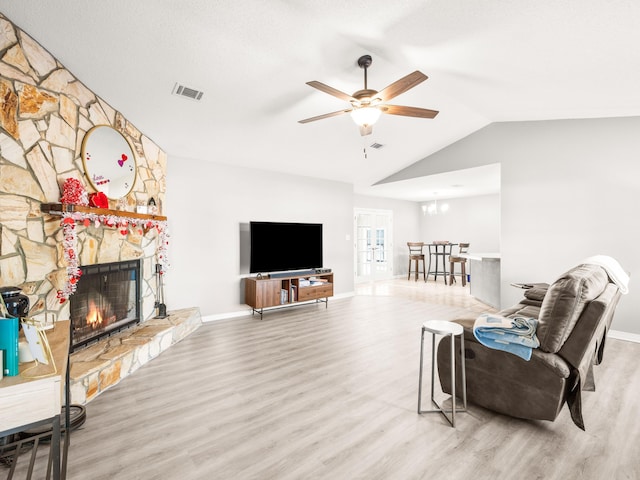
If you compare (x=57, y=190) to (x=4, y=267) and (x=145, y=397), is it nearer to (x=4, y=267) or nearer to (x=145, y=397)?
(x=4, y=267)

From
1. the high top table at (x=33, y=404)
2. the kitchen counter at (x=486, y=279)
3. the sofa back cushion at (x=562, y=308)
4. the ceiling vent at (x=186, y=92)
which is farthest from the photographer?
the kitchen counter at (x=486, y=279)

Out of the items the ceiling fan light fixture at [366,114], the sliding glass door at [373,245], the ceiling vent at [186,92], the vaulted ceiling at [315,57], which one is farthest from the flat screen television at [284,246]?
the sliding glass door at [373,245]

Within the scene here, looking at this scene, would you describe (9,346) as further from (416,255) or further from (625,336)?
(416,255)

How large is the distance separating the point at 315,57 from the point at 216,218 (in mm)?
2805

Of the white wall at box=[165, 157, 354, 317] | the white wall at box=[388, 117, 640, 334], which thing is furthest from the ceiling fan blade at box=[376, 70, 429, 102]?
the white wall at box=[388, 117, 640, 334]

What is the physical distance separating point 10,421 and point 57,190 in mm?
1971

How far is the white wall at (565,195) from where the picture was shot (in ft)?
12.8

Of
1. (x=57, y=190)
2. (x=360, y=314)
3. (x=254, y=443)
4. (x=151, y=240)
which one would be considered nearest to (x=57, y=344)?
(x=254, y=443)

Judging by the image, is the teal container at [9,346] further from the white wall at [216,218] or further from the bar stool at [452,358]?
the white wall at [216,218]

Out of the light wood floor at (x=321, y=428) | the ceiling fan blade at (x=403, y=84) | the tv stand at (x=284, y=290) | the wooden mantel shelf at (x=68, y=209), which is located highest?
the ceiling fan blade at (x=403, y=84)

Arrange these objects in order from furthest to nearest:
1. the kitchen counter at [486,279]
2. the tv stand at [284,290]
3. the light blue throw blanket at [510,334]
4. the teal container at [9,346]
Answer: the kitchen counter at [486,279] < the tv stand at [284,290] < the light blue throw blanket at [510,334] < the teal container at [9,346]

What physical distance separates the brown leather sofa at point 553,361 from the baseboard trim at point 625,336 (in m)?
2.48

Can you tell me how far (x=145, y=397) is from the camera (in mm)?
2496

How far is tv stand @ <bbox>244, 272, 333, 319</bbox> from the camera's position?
485 cm
